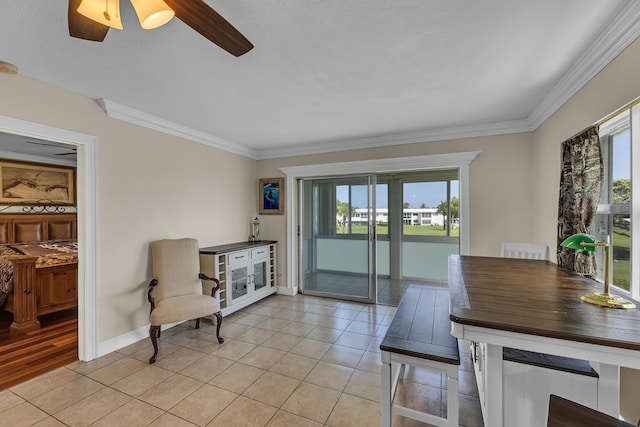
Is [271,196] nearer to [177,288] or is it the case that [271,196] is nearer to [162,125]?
[162,125]

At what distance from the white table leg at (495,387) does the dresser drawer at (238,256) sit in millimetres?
3056

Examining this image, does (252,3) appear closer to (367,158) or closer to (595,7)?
(595,7)

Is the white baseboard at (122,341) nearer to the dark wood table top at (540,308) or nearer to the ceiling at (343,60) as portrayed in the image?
the ceiling at (343,60)

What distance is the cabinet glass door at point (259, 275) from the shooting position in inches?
164

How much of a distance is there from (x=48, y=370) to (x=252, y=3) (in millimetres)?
3300

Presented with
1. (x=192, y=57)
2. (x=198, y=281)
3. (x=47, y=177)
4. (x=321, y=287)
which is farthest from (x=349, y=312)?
(x=47, y=177)

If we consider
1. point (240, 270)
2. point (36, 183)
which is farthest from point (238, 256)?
point (36, 183)

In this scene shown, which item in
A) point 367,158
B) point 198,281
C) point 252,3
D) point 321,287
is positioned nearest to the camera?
point 252,3

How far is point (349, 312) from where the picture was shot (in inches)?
148

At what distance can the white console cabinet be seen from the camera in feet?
11.3

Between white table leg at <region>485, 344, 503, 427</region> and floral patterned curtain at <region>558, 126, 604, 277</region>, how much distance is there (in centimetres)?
118

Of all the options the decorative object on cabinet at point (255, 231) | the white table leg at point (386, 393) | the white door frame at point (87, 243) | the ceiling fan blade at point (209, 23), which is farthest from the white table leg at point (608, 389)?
the decorative object on cabinet at point (255, 231)

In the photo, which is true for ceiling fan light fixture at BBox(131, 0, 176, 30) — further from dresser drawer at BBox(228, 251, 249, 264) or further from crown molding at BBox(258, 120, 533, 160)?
crown molding at BBox(258, 120, 533, 160)

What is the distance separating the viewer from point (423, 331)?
1845mm
